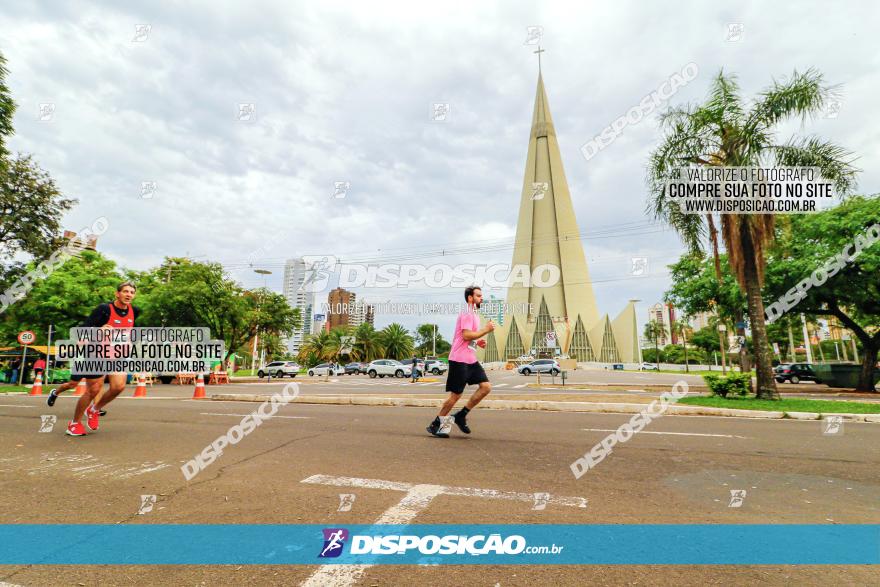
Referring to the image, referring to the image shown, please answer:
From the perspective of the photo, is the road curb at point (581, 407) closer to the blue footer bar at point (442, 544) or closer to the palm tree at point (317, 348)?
the blue footer bar at point (442, 544)

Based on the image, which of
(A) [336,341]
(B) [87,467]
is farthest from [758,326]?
(A) [336,341]

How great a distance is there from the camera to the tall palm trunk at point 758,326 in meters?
11.9

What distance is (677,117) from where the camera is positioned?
12.8 m

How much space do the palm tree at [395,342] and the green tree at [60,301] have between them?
42.2m

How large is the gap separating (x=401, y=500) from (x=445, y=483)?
0.57 metres

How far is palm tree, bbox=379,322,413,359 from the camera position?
224 feet

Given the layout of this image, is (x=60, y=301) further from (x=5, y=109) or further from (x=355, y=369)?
(x=355, y=369)

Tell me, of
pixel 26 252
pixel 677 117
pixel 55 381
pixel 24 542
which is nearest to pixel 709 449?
pixel 24 542

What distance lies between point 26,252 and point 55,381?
923 centimetres

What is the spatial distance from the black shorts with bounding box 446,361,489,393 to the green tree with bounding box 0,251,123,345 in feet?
97.6

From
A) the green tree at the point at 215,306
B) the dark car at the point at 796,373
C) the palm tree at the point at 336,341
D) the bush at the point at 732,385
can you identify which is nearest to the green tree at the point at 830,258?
the bush at the point at 732,385

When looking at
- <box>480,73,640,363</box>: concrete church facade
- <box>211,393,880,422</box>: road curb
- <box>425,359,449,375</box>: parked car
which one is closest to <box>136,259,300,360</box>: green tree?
<box>425,359,449,375</box>: parked car

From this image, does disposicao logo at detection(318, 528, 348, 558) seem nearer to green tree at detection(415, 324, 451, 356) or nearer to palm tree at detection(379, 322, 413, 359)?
palm tree at detection(379, 322, 413, 359)

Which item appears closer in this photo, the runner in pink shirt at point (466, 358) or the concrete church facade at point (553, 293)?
the runner in pink shirt at point (466, 358)
